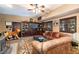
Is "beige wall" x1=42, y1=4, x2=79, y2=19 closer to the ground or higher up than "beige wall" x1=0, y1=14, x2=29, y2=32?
higher up

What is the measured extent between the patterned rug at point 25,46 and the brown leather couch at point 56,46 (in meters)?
0.08

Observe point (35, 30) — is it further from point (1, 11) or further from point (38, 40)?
point (1, 11)

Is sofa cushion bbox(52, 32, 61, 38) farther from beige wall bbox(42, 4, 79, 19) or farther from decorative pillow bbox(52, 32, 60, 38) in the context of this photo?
beige wall bbox(42, 4, 79, 19)

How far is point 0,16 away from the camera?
2113 millimetres

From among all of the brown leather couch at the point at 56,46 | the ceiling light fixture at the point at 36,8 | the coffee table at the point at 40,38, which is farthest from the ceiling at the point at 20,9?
the brown leather couch at the point at 56,46

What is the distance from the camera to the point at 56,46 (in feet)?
7.09

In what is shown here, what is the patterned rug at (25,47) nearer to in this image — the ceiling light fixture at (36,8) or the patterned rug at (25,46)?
the patterned rug at (25,46)

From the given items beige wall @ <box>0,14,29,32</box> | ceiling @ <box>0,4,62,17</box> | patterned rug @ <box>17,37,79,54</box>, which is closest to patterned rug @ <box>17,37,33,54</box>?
patterned rug @ <box>17,37,79,54</box>

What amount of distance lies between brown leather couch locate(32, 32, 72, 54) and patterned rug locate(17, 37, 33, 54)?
0.27 feet

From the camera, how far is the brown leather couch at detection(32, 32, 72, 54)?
2.15 metres

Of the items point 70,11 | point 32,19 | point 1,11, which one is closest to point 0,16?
point 1,11

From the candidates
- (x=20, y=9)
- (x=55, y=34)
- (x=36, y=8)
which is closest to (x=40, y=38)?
(x=55, y=34)
